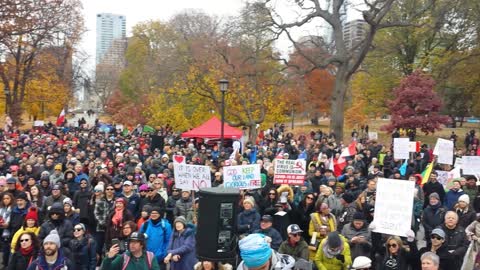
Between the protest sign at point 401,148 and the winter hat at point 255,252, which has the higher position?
the protest sign at point 401,148

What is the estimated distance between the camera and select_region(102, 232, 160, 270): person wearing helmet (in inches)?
247

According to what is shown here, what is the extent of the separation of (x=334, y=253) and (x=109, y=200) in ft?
15.0

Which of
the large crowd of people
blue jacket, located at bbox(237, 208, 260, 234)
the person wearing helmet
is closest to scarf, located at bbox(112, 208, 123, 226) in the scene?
the large crowd of people

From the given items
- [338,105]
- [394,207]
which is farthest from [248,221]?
[338,105]

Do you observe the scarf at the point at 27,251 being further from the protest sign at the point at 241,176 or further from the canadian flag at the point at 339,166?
the canadian flag at the point at 339,166

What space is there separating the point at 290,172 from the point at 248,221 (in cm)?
278

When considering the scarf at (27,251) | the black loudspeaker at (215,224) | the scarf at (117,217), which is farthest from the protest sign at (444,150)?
the scarf at (27,251)

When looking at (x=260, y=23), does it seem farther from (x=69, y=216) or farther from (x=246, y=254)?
(x=246, y=254)

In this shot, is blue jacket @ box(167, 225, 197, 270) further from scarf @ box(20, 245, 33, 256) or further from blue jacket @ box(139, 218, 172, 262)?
scarf @ box(20, 245, 33, 256)

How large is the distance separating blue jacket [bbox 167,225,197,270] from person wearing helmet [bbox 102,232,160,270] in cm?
115

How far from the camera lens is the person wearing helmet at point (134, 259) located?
6.27 m

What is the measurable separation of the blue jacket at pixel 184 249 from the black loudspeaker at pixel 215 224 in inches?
74.8

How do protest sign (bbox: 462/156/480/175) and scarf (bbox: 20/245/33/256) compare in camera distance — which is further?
protest sign (bbox: 462/156/480/175)

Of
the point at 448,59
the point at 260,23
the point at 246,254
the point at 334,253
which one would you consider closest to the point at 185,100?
the point at 260,23
